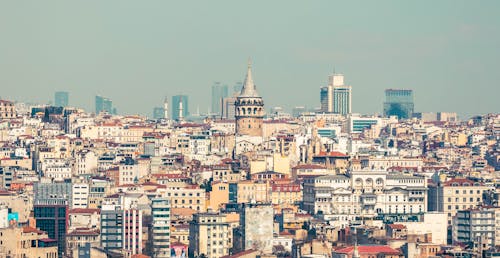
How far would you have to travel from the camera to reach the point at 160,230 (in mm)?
82938

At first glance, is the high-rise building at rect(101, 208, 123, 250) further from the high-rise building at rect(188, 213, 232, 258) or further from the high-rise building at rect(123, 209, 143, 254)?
the high-rise building at rect(188, 213, 232, 258)

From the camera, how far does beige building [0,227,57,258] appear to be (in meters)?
78.1

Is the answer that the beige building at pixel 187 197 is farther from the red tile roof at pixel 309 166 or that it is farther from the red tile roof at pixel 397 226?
the red tile roof at pixel 309 166

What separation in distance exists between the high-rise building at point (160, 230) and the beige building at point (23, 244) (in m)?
3.62

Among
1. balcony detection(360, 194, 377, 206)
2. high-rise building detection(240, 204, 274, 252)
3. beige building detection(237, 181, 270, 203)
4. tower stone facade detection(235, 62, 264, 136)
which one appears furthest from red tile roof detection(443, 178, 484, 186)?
tower stone facade detection(235, 62, 264, 136)

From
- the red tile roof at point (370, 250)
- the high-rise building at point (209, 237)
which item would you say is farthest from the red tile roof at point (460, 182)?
the red tile roof at point (370, 250)

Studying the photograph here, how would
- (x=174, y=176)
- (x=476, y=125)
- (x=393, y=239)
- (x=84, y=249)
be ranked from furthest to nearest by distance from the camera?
(x=476, y=125), (x=174, y=176), (x=393, y=239), (x=84, y=249)

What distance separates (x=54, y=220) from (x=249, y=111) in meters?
55.2

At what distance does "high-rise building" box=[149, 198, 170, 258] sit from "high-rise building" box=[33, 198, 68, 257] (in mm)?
3313

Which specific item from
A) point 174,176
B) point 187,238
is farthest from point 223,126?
point 187,238

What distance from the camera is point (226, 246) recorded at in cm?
8431

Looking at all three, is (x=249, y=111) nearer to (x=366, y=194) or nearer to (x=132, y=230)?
(x=366, y=194)

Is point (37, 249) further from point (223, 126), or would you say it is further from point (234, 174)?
point (223, 126)

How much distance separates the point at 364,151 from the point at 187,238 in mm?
46122
